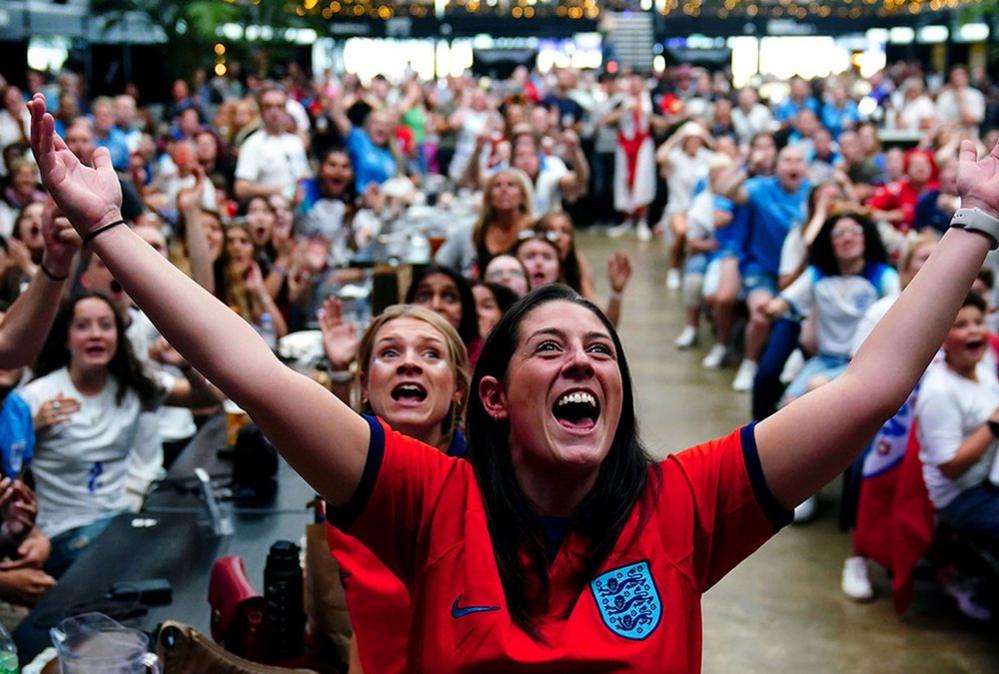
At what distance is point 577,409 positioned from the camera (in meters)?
1.99

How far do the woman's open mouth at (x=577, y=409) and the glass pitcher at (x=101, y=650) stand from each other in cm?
82

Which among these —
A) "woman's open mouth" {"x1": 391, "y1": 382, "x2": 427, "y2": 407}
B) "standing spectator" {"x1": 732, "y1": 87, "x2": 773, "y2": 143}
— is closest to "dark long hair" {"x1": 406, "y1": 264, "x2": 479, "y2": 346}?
"woman's open mouth" {"x1": 391, "y1": 382, "x2": 427, "y2": 407}

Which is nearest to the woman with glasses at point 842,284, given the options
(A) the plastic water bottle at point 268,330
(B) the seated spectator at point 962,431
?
(B) the seated spectator at point 962,431

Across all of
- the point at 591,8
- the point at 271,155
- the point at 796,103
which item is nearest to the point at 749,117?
the point at 796,103

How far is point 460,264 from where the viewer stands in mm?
7297

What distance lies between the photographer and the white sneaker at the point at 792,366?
7.10 m

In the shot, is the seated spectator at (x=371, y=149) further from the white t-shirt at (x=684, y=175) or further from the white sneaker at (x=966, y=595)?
the white sneaker at (x=966, y=595)

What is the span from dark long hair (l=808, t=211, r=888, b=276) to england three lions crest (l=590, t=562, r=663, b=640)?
4936 mm

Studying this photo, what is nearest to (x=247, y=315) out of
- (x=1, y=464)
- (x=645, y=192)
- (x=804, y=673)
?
(x=1, y=464)

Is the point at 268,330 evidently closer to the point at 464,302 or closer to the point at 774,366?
the point at 464,302

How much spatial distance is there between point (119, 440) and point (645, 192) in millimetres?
11650

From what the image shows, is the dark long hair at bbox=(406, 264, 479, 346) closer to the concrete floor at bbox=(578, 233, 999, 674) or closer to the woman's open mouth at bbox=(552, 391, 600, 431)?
the concrete floor at bbox=(578, 233, 999, 674)

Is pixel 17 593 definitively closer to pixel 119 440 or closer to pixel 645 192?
pixel 119 440

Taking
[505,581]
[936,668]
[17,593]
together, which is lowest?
[936,668]
